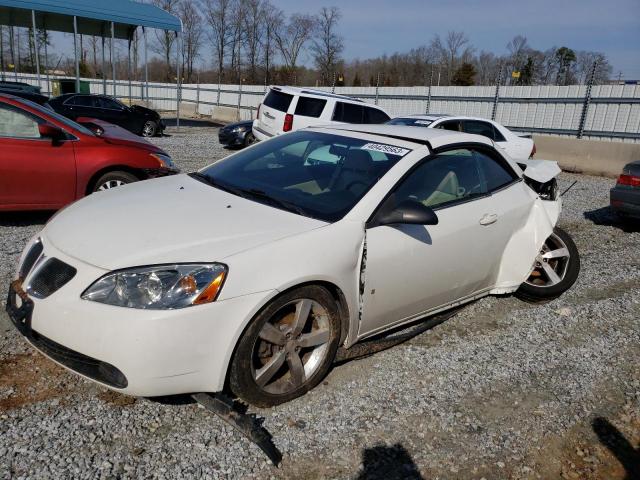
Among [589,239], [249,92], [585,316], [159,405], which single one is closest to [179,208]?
[159,405]

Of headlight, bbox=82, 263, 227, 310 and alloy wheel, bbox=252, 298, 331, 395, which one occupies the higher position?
headlight, bbox=82, 263, 227, 310

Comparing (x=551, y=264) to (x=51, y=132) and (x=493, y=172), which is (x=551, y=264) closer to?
(x=493, y=172)

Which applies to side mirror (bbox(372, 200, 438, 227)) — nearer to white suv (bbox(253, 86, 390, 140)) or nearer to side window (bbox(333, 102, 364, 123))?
white suv (bbox(253, 86, 390, 140))

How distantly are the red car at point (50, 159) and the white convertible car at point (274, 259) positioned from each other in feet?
8.50

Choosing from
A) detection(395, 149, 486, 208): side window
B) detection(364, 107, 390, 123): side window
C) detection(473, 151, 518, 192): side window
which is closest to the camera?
detection(395, 149, 486, 208): side window

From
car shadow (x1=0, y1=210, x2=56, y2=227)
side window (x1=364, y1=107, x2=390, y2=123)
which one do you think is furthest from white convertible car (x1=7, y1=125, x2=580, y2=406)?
side window (x1=364, y1=107, x2=390, y2=123)

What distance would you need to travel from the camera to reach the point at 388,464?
264 centimetres

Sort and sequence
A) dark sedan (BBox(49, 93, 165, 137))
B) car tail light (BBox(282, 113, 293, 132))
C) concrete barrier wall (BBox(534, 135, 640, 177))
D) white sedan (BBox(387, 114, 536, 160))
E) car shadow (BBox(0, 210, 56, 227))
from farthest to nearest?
dark sedan (BBox(49, 93, 165, 137)) < concrete barrier wall (BBox(534, 135, 640, 177)) < car tail light (BBox(282, 113, 293, 132)) < white sedan (BBox(387, 114, 536, 160)) < car shadow (BBox(0, 210, 56, 227))

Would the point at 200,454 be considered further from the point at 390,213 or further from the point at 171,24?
the point at 171,24

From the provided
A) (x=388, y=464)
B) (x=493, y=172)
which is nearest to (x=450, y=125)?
(x=493, y=172)

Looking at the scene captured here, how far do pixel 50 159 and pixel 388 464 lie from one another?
16.6ft

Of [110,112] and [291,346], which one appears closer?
[291,346]

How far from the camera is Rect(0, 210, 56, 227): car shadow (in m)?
6.11

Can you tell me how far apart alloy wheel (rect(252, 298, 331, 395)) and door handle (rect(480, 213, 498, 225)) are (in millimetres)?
1561
